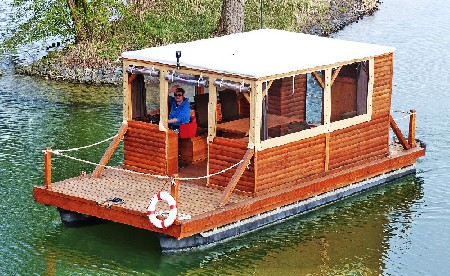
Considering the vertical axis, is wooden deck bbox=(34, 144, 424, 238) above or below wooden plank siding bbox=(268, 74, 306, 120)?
below

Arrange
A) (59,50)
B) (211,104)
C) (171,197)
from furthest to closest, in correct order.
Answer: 1. (59,50)
2. (211,104)
3. (171,197)

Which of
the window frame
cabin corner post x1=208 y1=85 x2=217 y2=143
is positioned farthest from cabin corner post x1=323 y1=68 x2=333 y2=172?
cabin corner post x1=208 y1=85 x2=217 y2=143

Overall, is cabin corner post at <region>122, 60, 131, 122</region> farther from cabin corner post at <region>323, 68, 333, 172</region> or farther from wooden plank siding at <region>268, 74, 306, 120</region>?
cabin corner post at <region>323, 68, 333, 172</region>

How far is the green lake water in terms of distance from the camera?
19766mm

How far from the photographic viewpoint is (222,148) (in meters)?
20.7

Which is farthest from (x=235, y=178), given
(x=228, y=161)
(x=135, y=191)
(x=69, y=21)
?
(x=69, y=21)

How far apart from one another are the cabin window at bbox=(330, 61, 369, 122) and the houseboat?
25 mm

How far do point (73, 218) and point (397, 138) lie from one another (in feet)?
26.3

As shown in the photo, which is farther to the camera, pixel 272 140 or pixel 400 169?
pixel 400 169

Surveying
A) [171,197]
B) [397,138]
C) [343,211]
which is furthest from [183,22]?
[171,197]

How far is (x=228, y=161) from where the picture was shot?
2072cm

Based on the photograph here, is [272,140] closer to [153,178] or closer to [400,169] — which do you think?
[153,178]

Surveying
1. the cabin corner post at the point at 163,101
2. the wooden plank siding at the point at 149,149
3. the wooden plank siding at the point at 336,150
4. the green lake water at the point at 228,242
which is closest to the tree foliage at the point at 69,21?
the green lake water at the point at 228,242

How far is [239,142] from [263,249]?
1949mm
